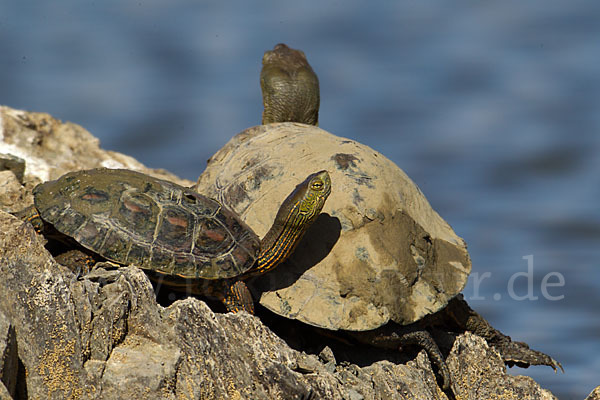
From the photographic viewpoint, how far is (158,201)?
6824 mm

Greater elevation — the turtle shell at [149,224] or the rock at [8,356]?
the turtle shell at [149,224]

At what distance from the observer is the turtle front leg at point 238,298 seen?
686 centimetres

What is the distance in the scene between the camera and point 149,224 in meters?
6.66

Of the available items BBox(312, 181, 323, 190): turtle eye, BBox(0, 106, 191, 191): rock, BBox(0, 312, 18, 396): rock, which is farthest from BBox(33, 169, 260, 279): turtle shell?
BBox(0, 106, 191, 191): rock

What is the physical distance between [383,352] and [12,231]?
3.41 metres

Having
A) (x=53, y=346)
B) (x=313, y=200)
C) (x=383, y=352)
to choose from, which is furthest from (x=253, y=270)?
(x=53, y=346)

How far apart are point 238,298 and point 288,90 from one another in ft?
17.7

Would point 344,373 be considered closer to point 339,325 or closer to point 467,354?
point 339,325

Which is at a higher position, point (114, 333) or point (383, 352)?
point (383, 352)

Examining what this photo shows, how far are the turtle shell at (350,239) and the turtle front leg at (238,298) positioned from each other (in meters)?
0.22

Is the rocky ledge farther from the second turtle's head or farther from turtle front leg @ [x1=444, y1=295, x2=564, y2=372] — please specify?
turtle front leg @ [x1=444, y1=295, x2=564, y2=372]

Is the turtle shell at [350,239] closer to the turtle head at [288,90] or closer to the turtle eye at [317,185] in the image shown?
the turtle eye at [317,185]

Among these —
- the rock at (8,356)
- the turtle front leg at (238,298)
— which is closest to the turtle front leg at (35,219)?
the rock at (8,356)

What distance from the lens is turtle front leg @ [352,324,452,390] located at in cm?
716
